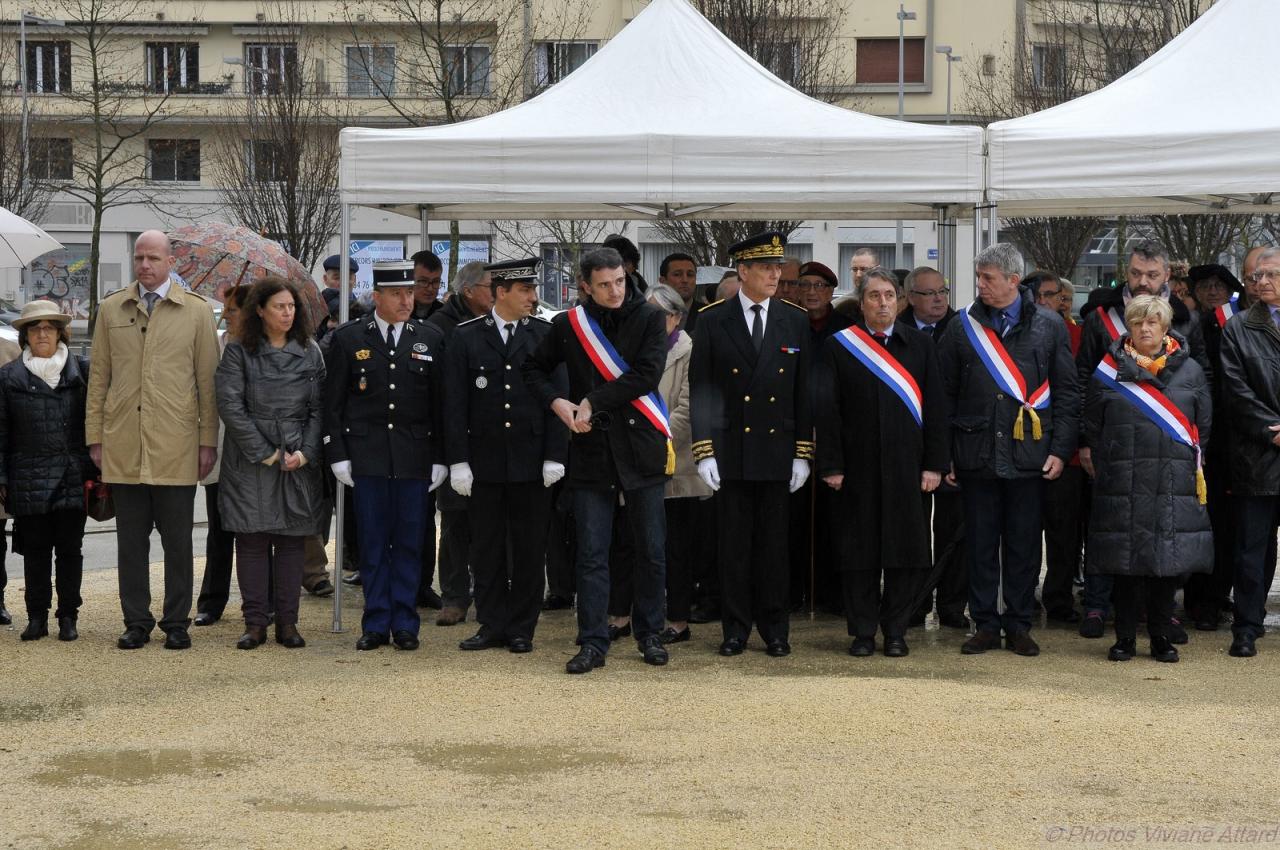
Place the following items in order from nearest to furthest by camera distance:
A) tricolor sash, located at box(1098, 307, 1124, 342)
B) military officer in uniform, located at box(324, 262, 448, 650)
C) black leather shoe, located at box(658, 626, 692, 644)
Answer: military officer in uniform, located at box(324, 262, 448, 650)
black leather shoe, located at box(658, 626, 692, 644)
tricolor sash, located at box(1098, 307, 1124, 342)

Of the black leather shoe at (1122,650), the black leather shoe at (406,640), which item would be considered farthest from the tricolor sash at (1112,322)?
the black leather shoe at (406,640)

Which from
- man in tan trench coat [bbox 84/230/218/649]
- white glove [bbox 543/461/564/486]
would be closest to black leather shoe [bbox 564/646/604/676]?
white glove [bbox 543/461/564/486]

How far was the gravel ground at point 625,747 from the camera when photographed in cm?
541

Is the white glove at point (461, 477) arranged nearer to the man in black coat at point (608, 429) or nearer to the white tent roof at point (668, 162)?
the man in black coat at point (608, 429)

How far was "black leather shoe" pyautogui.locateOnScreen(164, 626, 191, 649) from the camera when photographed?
27.8ft

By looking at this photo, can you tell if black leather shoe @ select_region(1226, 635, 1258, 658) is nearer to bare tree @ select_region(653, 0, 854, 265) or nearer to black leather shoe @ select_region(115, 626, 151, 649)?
black leather shoe @ select_region(115, 626, 151, 649)

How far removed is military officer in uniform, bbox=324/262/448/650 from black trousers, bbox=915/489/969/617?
2.70m

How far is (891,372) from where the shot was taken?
8.29 m

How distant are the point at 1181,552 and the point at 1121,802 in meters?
2.62

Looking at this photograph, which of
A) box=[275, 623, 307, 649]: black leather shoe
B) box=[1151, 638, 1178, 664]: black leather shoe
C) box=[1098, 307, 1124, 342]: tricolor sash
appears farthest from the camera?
box=[1098, 307, 1124, 342]: tricolor sash

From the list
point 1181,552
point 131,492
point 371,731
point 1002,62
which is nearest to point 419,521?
point 131,492

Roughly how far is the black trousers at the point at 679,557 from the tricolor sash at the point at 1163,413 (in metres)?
2.32

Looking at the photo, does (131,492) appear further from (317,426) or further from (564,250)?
(564,250)

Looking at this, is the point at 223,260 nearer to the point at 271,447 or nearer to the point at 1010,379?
the point at 271,447
